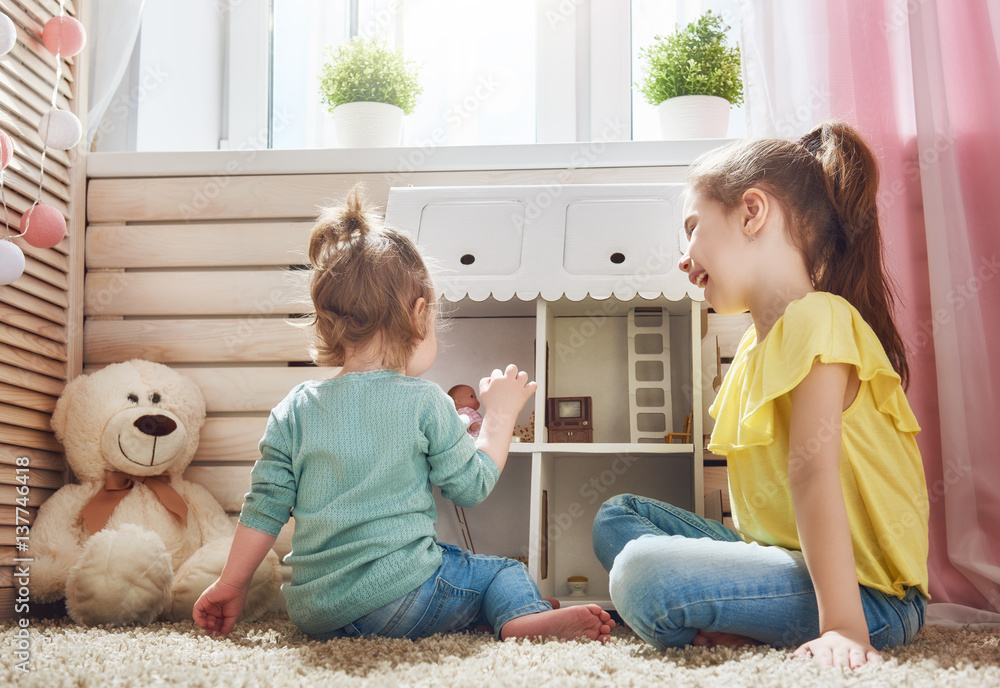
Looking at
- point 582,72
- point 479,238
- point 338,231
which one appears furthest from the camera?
point 582,72

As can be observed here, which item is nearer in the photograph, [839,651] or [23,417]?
[839,651]

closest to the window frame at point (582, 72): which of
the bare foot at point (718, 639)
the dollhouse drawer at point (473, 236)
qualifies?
the dollhouse drawer at point (473, 236)

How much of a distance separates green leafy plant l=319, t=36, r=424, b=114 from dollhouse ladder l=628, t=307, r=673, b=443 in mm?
715

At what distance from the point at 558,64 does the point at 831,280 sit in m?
1.01

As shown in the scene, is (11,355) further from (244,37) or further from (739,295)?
(739,295)

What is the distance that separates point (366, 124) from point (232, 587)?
40.2 inches

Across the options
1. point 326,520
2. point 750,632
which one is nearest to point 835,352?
point 750,632

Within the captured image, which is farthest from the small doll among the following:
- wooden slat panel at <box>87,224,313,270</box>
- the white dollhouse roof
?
wooden slat panel at <box>87,224,313,270</box>

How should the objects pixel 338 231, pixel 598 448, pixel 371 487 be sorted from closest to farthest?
1. pixel 371 487
2. pixel 338 231
3. pixel 598 448

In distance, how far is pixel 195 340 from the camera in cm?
159

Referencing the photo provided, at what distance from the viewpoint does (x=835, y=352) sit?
861 mm

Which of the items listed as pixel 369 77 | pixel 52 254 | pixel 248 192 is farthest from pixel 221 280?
pixel 369 77

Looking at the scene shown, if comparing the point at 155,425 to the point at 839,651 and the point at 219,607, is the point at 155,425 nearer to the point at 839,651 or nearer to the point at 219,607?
the point at 219,607

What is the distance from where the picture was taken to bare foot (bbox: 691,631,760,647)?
0.89m
